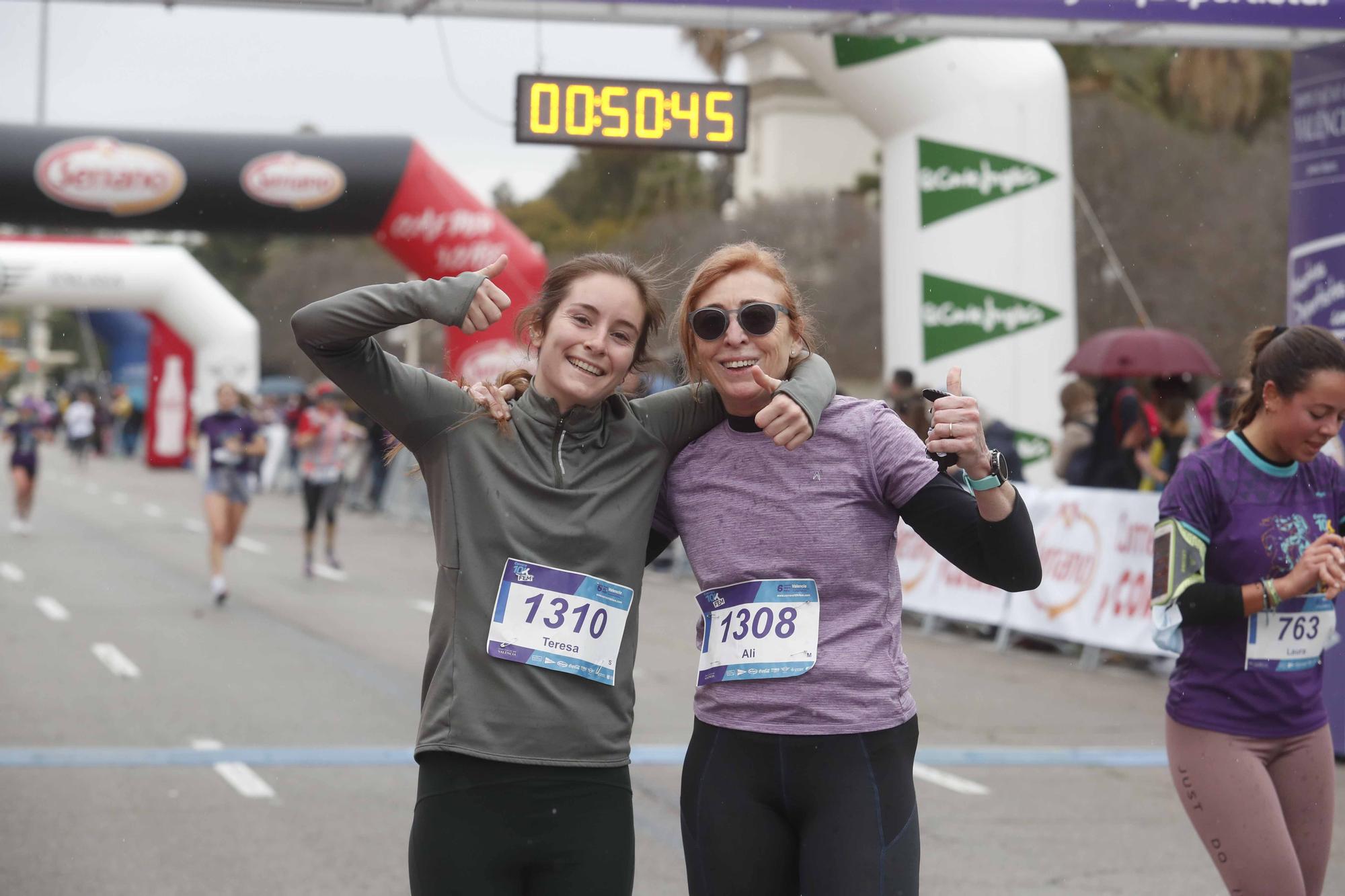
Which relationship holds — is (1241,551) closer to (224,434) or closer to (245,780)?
(245,780)

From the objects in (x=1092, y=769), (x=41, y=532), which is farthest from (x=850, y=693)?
(x=41, y=532)

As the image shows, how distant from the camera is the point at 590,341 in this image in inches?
117

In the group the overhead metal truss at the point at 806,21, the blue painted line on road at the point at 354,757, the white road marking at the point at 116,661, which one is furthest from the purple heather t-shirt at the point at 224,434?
the overhead metal truss at the point at 806,21

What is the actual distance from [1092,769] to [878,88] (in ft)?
22.0

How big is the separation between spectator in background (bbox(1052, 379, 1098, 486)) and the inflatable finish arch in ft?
21.3

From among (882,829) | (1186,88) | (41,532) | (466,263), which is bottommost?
(41,532)

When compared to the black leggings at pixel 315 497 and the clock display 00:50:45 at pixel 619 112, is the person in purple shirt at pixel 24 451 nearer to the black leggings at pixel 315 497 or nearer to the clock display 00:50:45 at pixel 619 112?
the black leggings at pixel 315 497

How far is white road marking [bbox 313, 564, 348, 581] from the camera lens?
16.8 meters

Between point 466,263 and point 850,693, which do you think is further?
point 466,263

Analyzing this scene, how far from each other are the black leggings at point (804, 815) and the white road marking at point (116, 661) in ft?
27.1

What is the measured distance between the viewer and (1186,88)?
114 ft

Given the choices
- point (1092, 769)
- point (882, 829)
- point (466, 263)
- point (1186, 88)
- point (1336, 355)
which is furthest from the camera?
point (1186, 88)

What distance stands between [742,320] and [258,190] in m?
15.8

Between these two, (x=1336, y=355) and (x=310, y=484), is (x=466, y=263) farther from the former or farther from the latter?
(x=1336, y=355)
